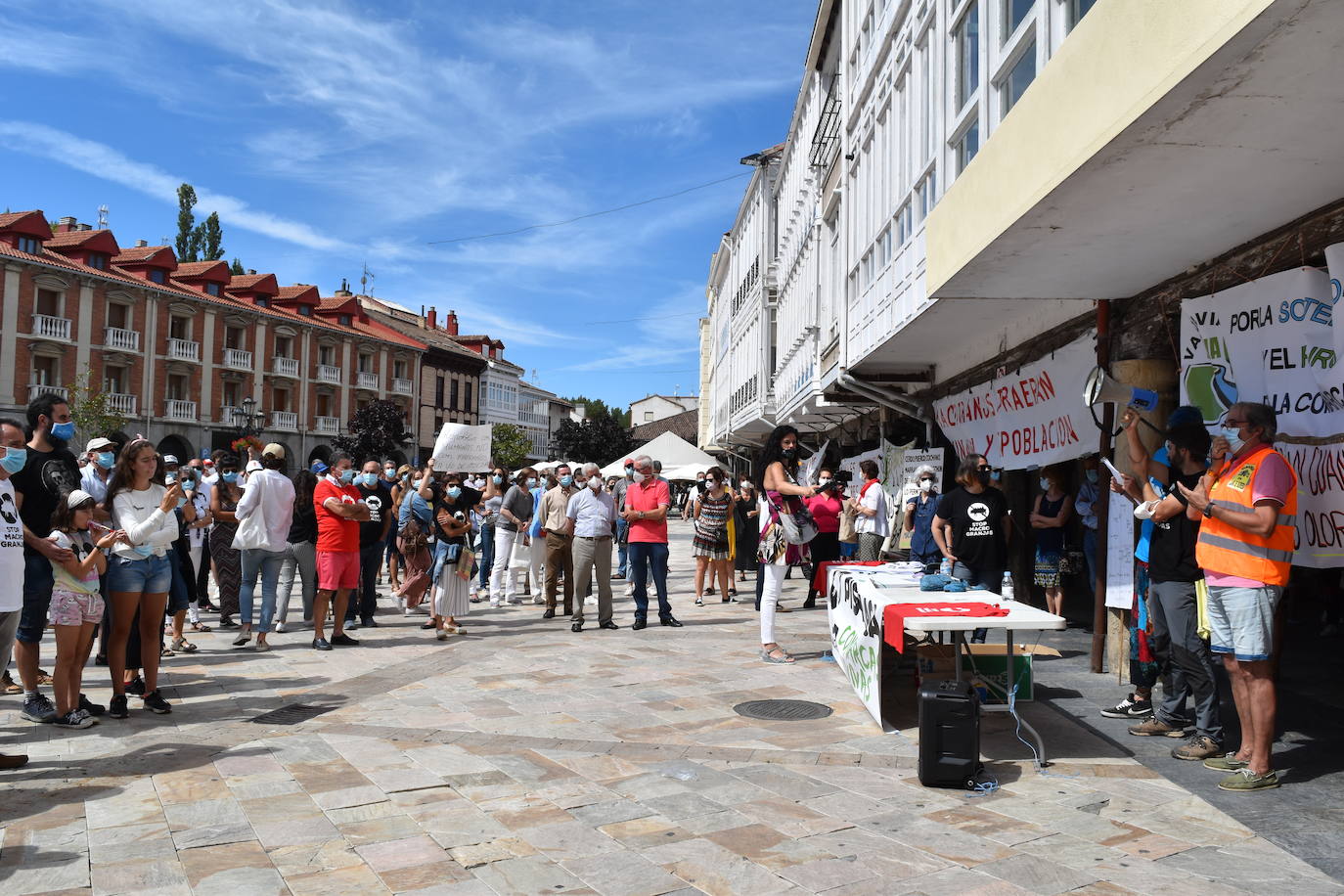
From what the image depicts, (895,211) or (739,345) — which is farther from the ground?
(739,345)

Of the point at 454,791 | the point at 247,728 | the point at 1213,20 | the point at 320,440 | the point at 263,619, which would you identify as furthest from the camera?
the point at 320,440

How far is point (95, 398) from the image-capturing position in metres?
37.5

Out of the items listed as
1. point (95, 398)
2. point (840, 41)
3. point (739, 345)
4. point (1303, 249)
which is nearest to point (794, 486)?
point (1303, 249)

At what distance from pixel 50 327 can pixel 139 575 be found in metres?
39.6

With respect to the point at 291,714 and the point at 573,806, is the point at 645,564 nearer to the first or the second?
the point at 291,714

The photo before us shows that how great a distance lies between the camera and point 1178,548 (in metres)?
5.44

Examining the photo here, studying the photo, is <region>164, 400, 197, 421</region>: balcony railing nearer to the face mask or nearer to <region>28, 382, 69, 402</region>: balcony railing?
<region>28, 382, 69, 402</region>: balcony railing

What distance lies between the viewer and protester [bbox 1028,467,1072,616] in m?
9.57

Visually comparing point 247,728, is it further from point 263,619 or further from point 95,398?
point 95,398

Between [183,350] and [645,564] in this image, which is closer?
[645,564]

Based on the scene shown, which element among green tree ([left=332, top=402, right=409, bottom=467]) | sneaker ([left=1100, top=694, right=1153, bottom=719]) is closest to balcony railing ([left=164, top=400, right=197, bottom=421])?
green tree ([left=332, top=402, right=409, bottom=467])

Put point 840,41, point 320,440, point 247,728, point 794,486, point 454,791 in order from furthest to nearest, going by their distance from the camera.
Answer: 1. point 320,440
2. point 840,41
3. point 794,486
4. point 247,728
5. point 454,791

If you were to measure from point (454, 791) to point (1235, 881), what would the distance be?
3380 millimetres

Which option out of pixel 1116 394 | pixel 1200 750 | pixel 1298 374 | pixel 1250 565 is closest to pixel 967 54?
pixel 1116 394
